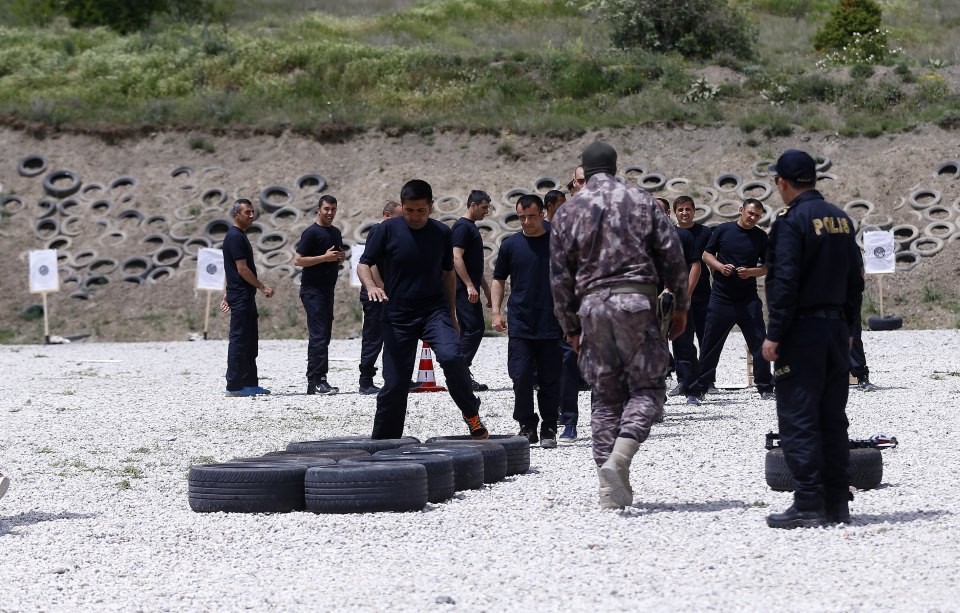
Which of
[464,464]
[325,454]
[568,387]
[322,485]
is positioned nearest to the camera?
[322,485]

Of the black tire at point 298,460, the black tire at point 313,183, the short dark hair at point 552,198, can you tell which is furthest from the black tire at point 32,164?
the black tire at point 298,460

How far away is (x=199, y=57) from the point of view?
1732 inches

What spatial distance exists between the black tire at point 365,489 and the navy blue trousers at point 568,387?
3488mm

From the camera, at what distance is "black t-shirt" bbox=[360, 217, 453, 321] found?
993cm

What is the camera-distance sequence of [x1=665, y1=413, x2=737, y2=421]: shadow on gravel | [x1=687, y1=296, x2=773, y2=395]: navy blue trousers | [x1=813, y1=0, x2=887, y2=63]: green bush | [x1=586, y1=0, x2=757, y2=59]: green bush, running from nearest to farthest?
1. [x1=665, y1=413, x2=737, y2=421]: shadow on gravel
2. [x1=687, y1=296, x2=773, y2=395]: navy blue trousers
3. [x1=813, y1=0, x2=887, y2=63]: green bush
4. [x1=586, y1=0, x2=757, y2=59]: green bush

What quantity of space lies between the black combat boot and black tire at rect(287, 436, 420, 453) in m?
3.28

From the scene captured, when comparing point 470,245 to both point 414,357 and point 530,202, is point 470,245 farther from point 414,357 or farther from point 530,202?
point 414,357

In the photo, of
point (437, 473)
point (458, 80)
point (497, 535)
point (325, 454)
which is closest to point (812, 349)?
point (497, 535)

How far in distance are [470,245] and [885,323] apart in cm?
1589

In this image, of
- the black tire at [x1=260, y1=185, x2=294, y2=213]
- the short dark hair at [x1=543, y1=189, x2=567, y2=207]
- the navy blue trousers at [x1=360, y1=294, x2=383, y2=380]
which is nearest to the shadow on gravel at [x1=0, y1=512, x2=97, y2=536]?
the short dark hair at [x1=543, y1=189, x2=567, y2=207]

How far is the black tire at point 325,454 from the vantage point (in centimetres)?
906

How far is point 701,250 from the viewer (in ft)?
46.0

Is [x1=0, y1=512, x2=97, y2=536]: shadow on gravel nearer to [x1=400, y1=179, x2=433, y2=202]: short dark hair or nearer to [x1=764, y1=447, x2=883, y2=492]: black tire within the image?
[x1=400, y1=179, x2=433, y2=202]: short dark hair

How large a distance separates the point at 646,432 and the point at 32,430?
23.0 ft
